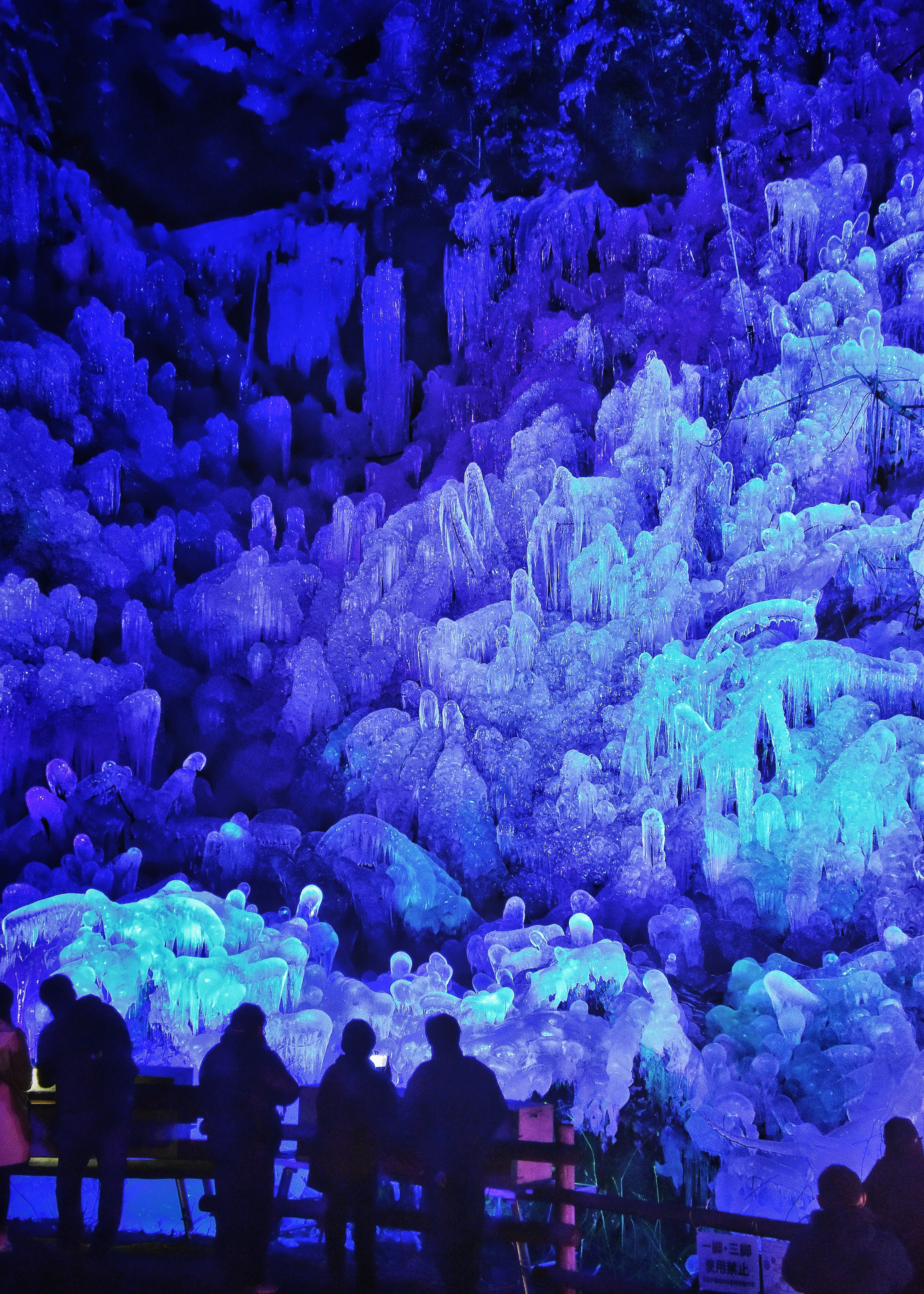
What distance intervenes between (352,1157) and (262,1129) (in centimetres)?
35

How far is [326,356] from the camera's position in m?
15.3

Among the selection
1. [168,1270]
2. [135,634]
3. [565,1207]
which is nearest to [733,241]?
[135,634]

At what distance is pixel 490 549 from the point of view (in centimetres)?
1212

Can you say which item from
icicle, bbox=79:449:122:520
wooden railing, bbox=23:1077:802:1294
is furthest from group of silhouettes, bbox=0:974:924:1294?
icicle, bbox=79:449:122:520

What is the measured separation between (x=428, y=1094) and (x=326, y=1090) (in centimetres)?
39

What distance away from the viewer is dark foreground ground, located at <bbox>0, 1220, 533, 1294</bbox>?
150 inches

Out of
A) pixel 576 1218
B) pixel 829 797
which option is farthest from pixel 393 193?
pixel 576 1218

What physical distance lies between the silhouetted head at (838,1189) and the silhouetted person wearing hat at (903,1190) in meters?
0.44

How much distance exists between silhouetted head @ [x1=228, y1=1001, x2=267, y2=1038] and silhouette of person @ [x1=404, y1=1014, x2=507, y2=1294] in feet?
2.00

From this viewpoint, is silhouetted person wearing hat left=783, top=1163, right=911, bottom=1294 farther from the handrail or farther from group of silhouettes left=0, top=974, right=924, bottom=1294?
the handrail

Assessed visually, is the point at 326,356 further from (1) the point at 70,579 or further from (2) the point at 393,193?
(1) the point at 70,579

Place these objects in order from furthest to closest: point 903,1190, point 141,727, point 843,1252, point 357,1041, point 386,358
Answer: point 386,358 < point 141,727 < point 357,1041 < point 903,1190 < point 843,1252

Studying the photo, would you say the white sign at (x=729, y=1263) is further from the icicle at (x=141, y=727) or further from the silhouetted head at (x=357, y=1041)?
the icicle at (x=141, y=727)

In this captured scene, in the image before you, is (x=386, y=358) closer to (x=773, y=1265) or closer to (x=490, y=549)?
(x=490, y=549)
